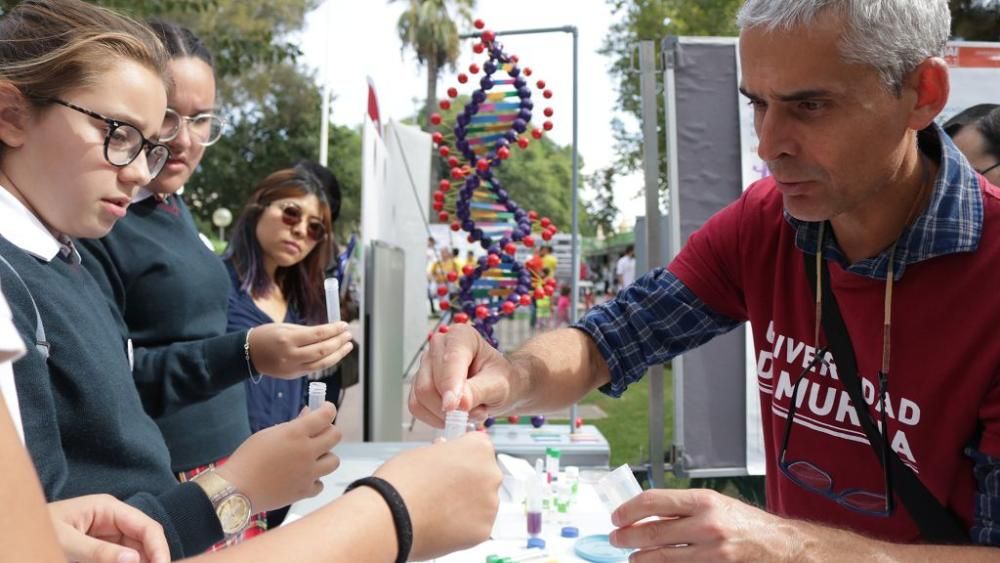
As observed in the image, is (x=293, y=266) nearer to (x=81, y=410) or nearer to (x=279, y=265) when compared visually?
(x=279, y=265)

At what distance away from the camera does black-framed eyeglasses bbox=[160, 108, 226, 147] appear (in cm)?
199

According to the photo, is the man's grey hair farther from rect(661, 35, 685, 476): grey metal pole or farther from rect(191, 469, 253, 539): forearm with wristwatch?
rect(661, 35, 685, 476): grey metal pole

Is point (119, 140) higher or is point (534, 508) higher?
point (119, 140)

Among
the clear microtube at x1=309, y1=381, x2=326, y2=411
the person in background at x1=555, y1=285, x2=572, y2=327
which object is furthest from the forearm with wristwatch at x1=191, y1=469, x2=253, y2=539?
the person in background at x1=555, y1=285, x2=572, y2=327

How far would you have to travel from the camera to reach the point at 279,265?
3387 mm

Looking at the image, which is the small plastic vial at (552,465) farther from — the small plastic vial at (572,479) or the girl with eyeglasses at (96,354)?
the girl with eyeglasses at (96,354)

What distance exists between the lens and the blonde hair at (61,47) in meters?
1.26

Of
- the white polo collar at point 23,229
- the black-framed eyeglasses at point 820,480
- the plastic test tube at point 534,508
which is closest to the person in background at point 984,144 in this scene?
the black-framed eyeglasses at point 820,480

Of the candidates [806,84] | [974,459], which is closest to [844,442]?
[974,459]

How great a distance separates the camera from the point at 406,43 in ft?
75.2

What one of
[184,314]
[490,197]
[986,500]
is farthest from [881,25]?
[490,197]

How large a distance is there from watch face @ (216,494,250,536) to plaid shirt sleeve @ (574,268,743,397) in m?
0.93

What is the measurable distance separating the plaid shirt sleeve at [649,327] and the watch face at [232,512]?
931mm

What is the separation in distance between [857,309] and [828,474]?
333mm
